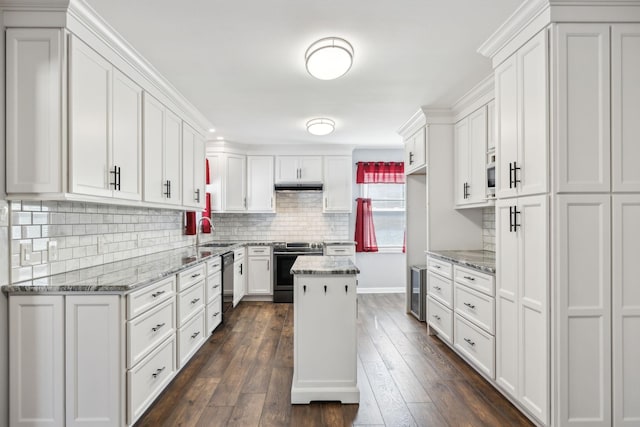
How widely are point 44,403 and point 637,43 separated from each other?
12.5 feet

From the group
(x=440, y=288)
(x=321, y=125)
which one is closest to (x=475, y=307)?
(x=440, y=288)

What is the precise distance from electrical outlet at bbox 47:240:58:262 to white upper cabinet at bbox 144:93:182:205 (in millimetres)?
740

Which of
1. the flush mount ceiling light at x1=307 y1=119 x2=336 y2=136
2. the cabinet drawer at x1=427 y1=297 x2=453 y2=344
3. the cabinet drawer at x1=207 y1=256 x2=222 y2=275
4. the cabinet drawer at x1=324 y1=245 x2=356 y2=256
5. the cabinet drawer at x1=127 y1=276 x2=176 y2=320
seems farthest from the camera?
the cabinet drawer at x1=324 y1=245 x2=356 y2=256

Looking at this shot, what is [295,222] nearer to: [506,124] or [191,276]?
[191,276]

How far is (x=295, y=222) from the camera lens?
19.9ft

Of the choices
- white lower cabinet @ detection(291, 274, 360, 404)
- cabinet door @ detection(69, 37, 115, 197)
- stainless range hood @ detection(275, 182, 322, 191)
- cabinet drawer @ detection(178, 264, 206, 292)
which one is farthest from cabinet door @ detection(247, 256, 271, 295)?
cabinet door @ detection(69, 37, 115, 197)

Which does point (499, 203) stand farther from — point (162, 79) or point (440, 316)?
point (162, 79)

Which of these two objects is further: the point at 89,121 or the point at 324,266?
the point at 324,266

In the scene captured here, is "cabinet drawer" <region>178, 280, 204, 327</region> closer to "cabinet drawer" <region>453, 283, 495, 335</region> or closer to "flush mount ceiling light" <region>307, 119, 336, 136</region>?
"flush mount ceiling light" <region>307, 119, 336, 136</region>

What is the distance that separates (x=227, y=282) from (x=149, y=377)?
2064 mm

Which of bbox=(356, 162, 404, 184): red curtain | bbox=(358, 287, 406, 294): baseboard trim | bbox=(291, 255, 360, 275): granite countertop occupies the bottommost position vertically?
bbox=(358, 287, 406, 294): baseboard trim

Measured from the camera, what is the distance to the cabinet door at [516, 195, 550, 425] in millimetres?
2012

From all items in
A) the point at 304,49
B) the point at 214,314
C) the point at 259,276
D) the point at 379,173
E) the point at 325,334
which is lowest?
the point at 214,314

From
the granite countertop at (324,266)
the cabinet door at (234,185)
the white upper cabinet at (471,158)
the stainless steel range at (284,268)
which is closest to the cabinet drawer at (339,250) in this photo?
the stainless steel range at (284,268)
